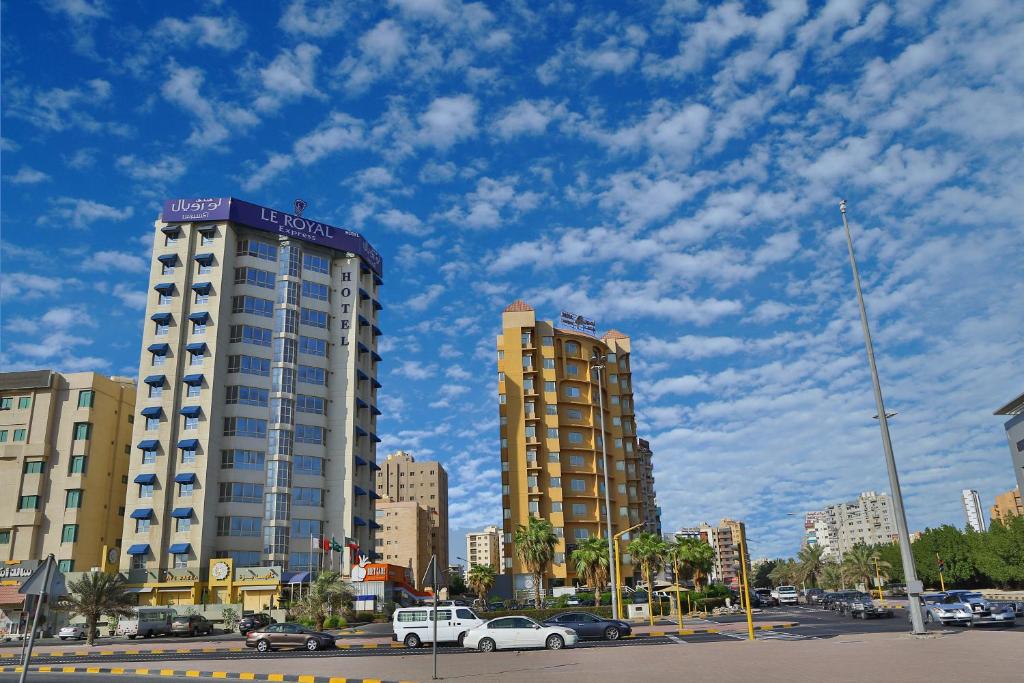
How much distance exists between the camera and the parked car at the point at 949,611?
3556 cm

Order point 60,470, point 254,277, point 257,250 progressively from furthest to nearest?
point 257,250
point 254,277
point 60,470

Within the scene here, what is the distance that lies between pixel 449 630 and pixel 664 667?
61.6 ft

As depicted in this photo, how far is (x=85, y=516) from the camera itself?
78750 mm

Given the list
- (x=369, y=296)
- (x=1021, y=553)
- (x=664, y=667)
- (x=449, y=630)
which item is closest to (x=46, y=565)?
(x=664, y=667)

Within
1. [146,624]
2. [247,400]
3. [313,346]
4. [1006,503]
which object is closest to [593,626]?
[146,624]

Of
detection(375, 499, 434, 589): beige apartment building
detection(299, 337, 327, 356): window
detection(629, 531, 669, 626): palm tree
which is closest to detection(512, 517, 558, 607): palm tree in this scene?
detection(629, 531, 669, 626): palm tree

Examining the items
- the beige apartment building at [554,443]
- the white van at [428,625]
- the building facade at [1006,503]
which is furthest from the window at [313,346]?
the building facade at [1006,503]

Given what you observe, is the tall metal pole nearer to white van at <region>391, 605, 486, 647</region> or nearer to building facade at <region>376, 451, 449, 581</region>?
white van at <region>391, 605, 486, 647</region>

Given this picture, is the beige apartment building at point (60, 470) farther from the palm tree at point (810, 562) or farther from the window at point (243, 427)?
the palm tree at point (810, 562)

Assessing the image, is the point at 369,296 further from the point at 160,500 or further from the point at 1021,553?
the point at 1021,553

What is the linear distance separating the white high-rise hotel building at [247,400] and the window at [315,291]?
139 mm

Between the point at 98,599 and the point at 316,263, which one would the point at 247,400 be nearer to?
the point at 316,263

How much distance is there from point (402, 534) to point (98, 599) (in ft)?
349

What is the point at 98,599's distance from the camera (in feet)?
184
